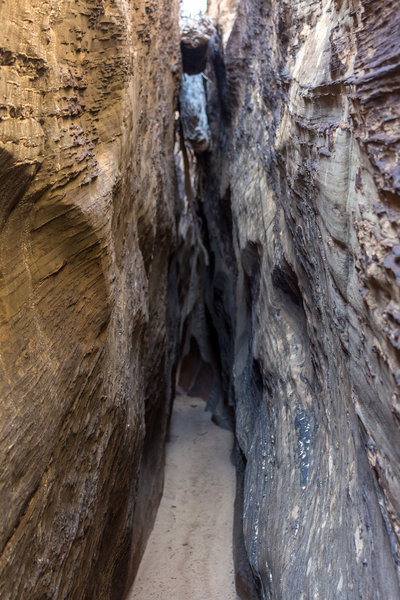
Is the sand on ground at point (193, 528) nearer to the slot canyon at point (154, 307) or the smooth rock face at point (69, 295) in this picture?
the slot canyon at point (154, 307)

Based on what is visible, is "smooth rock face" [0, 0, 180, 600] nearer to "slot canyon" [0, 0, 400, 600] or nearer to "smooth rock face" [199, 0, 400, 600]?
"slot canyon" [0, 0, 400, 600]

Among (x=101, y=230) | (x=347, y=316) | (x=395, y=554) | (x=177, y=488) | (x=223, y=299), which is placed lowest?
(x=177, y=488)

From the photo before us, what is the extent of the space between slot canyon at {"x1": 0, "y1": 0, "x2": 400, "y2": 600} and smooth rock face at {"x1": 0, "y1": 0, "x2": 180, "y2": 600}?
2cm

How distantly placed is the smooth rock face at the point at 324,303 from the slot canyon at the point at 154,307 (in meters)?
0.02

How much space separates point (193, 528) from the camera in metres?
6.14

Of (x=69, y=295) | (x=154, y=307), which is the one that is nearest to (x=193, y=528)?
(x=154, y=307)

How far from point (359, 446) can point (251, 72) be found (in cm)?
573

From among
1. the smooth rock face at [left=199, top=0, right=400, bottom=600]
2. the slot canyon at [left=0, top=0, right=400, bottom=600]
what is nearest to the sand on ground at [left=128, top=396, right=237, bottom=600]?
the slot canyon at [left=0, top=0, right=400, bottom=600]

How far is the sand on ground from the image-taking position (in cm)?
506

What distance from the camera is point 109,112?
3633 mm

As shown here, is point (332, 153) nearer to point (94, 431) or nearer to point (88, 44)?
point (88, 44)

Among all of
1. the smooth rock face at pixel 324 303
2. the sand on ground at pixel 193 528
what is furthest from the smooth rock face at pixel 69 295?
the smooth rock face at pixel 324 303

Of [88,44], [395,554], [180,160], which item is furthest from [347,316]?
[180,160]

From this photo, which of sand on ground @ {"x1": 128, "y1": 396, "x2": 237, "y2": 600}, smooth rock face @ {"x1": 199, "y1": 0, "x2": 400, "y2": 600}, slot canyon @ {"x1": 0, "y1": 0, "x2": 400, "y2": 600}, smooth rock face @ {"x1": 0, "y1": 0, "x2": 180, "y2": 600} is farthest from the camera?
sand on ground @ {"x1": 128, "y1": 396, "x2": 237, "y2": 600}
